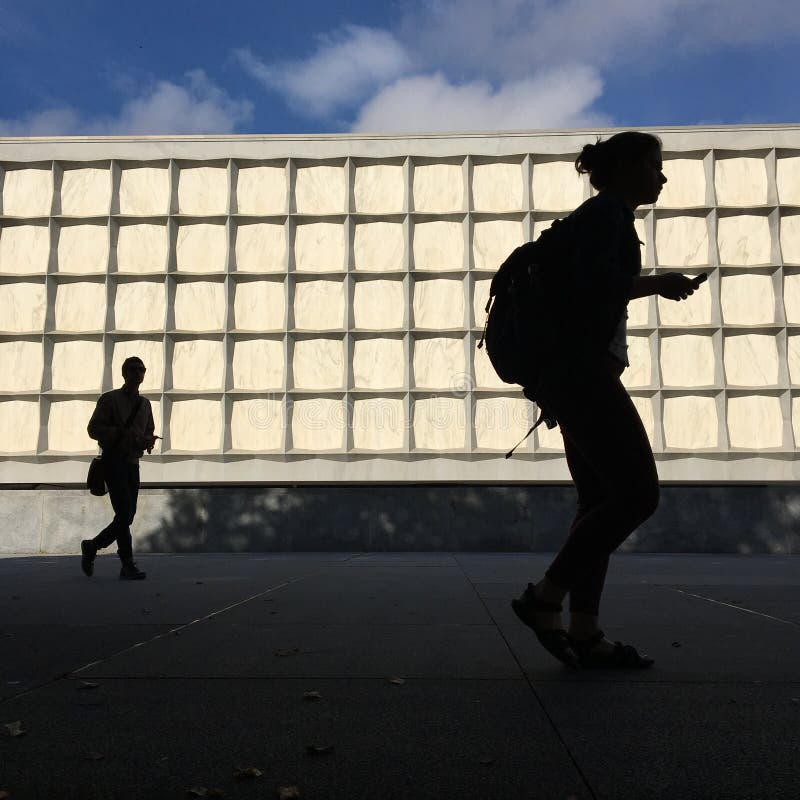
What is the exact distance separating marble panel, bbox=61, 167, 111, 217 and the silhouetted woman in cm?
1394

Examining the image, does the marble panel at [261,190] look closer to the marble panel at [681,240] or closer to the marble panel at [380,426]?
the marble panel at [380,426]

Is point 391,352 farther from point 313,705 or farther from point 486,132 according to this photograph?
point 313,705

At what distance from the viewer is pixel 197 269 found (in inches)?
612

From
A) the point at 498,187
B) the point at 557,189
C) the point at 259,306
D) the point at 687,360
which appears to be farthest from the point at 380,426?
the point at 687,360

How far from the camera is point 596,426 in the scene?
Answer: 3109mm

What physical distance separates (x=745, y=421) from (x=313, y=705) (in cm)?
1358

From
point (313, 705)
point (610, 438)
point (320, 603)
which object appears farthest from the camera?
point (320, 603)

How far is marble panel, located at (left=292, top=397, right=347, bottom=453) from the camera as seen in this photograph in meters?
15.1

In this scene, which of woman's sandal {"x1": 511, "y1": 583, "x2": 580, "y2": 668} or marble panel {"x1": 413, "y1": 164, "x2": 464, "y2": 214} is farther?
marble panel {"x1": 413, "y1": 164, "x2": 464, "y2": 214}

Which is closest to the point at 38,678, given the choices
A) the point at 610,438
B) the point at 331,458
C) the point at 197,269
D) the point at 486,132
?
the point at 610,438

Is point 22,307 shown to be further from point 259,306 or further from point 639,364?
point 639,364

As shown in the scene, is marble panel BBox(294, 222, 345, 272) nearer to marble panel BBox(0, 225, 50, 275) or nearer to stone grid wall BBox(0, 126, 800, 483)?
stone grid wall BBox(0, 126, 800, 483)

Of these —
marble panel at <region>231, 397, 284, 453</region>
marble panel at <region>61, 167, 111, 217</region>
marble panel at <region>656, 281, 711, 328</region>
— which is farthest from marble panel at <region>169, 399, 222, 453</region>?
marble panel at <region>656, 281, 711, 328</region>

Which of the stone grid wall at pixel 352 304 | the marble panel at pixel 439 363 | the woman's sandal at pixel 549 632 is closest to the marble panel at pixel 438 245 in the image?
the stone grid wall at pixel 352 304
